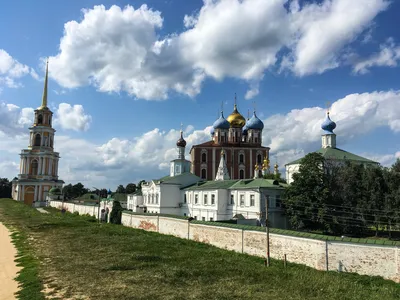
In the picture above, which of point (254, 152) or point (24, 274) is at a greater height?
point (254, 152)

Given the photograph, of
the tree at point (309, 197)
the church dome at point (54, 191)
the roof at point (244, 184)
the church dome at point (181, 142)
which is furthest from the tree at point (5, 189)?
the tree at point (309, 197)

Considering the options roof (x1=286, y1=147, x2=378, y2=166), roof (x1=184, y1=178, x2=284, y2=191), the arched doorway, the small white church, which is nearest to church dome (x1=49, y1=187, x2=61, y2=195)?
the arched doorway

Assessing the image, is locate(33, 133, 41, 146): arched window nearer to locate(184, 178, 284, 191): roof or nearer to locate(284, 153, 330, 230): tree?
locate(184, 178, 284, 191): roof

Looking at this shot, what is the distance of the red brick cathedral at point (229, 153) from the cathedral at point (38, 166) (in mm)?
28359

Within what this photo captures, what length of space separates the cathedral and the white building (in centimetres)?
4534

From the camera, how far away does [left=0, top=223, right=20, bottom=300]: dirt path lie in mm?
11945

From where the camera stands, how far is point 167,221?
93.6 feet

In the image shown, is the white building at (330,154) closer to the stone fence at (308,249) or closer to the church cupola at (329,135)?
the church cupola at (329,135)

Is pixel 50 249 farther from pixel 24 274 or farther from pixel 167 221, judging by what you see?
pixel 167 221

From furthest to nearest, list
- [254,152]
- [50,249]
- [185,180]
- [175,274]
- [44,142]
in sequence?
[44,142]
[254,152]
[185,180]
[50,249]
[175,274]

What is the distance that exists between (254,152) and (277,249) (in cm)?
4471

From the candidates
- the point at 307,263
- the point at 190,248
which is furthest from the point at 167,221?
the point at 307,263

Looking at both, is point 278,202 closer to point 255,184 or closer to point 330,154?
point 255,184

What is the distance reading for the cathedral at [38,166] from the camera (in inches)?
2667
